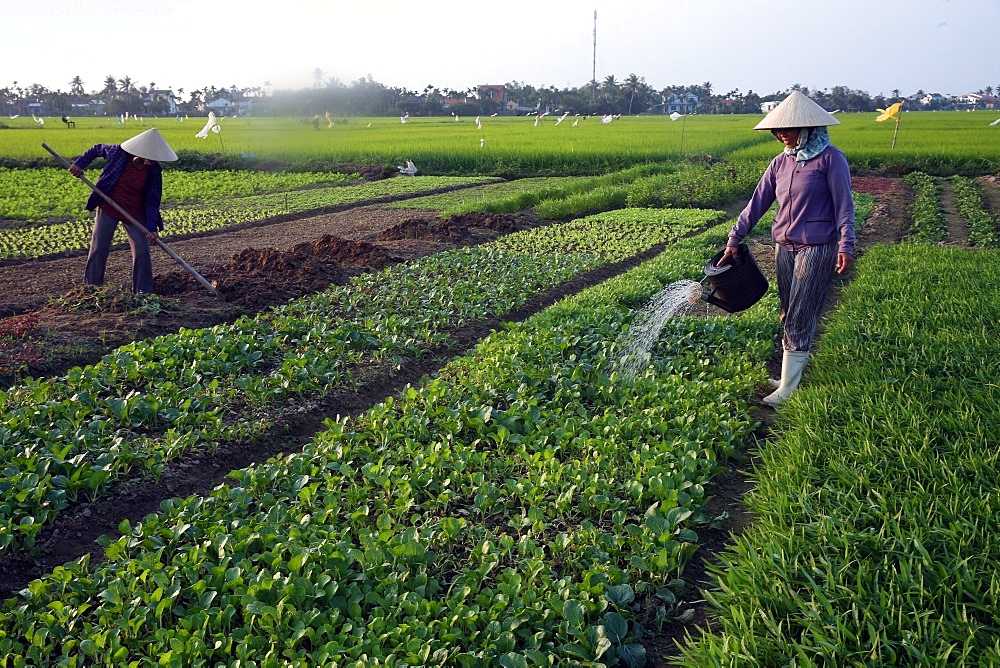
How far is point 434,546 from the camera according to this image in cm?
339

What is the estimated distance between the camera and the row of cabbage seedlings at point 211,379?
401 cm

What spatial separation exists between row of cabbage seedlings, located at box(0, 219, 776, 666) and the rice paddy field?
15mm

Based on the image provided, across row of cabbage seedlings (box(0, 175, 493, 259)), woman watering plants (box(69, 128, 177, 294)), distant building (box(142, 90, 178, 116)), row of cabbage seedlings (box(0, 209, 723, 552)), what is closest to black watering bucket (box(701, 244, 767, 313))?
row of cabbage seedlings (box(0, 209, 723, 552))

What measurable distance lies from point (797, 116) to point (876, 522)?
2720 millimetres

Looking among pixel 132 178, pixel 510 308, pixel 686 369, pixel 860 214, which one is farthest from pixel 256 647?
pixel 860 214

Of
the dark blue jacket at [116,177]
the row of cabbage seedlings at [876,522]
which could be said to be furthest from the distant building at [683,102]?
the row of cabbage seedlings at [876,522]

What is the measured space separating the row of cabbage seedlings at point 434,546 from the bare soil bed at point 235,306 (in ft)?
1.01

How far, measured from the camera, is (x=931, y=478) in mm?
3387

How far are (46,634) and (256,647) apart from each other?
32.8 inches

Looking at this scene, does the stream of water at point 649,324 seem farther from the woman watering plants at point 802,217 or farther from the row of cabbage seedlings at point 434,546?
the woman watering plants at point 802,217

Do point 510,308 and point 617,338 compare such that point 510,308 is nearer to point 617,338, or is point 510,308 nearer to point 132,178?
point 617,338

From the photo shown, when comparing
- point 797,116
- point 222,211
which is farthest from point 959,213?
point 222,211

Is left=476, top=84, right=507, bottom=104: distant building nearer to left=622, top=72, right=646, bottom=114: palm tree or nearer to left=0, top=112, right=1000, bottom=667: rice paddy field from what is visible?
left=622, top=72, right=646, bottom=114: palm tree

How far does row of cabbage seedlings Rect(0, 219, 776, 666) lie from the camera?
9.00 feet
